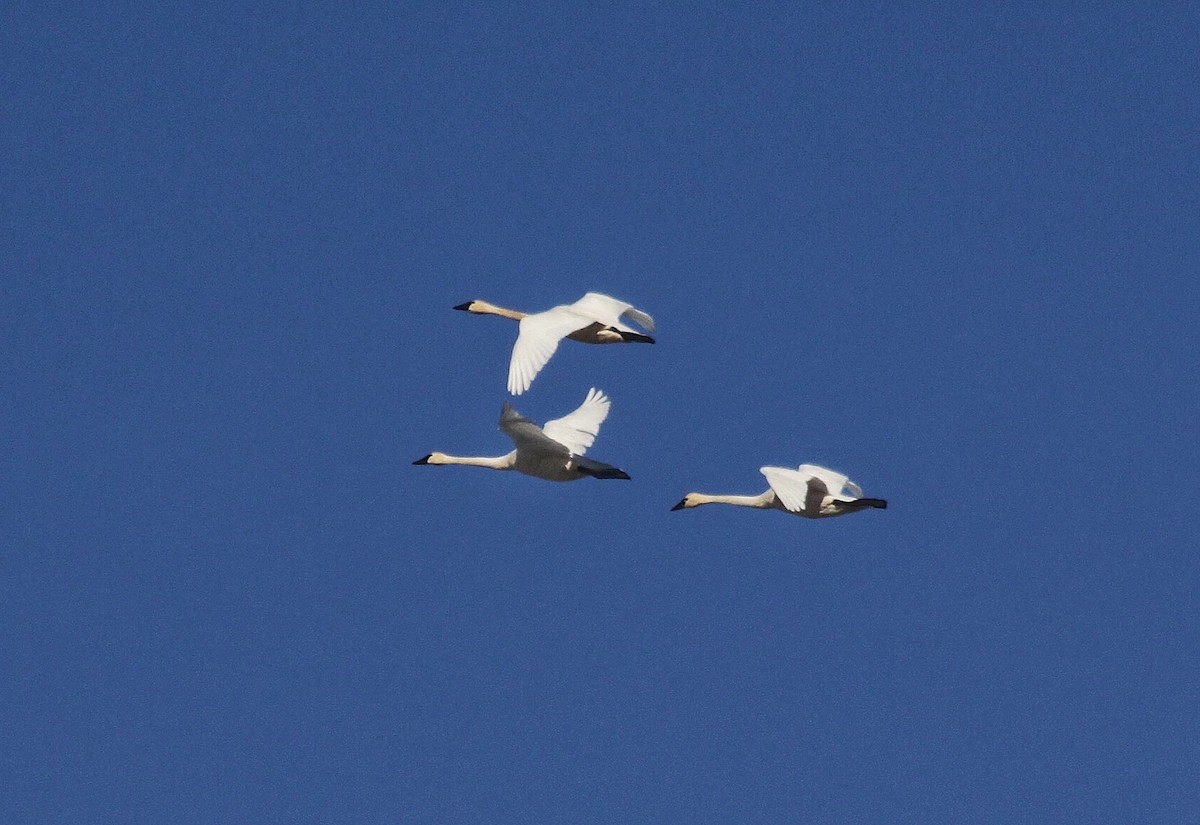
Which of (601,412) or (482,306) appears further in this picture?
(482,306)

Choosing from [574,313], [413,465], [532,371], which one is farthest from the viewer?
[413,465]

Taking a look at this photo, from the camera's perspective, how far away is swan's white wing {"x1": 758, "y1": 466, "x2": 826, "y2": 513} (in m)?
35.0

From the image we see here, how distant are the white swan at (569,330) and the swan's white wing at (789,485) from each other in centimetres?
331

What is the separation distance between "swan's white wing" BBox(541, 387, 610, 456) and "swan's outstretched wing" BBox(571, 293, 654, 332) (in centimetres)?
146

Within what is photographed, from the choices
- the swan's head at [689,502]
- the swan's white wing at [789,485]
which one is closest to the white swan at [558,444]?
the swan's white wing at [789,485]

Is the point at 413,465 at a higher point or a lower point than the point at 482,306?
lower

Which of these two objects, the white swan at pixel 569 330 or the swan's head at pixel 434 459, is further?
the swan's head at pixel 434 459

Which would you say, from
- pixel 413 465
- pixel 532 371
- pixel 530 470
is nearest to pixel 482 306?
pixel 413 465

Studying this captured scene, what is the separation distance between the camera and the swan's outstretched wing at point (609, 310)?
3712 cm

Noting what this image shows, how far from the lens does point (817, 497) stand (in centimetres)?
3712

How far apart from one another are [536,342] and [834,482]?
594 cm

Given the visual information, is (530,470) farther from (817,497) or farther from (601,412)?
(817,497)

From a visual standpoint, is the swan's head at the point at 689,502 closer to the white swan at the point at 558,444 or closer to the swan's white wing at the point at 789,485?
the white swan at the point at 558,444

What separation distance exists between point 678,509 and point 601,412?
13.6 feet
